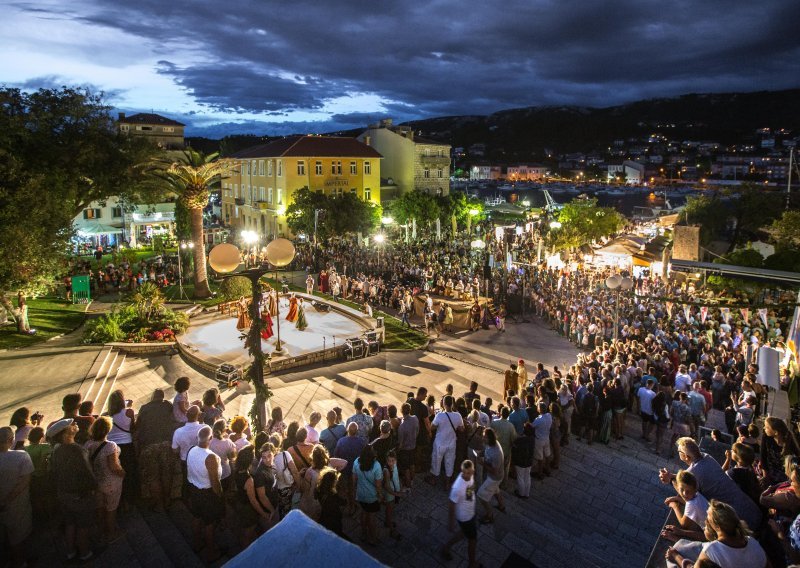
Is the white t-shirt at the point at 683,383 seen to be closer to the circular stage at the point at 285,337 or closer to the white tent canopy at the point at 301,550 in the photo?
the circular stage at the point at 285,337

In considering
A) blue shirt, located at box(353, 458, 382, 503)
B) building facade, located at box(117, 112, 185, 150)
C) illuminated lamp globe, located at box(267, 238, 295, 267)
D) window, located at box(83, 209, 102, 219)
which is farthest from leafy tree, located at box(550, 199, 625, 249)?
building facade, located at box(117, 112, 185, 150)

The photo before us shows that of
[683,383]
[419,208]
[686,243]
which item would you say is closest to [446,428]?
[683,383]

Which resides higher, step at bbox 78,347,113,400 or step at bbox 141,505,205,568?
step at bbox 141,505,205,568

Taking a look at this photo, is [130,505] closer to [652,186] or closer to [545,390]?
[545,390]

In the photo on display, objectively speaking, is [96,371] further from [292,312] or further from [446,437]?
[446,437]

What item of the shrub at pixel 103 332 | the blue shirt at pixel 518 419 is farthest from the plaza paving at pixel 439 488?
the blue shirt at pixel 518 419

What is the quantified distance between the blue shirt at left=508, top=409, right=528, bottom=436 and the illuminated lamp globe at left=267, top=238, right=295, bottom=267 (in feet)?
13.5

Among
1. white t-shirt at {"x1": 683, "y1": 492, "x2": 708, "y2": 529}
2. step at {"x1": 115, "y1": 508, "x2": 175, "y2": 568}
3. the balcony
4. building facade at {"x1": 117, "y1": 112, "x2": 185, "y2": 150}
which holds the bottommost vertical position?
step at {"x1": 115, "y1": 508, "x2": 175, "y2": 568}

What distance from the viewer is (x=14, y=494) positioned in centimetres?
489

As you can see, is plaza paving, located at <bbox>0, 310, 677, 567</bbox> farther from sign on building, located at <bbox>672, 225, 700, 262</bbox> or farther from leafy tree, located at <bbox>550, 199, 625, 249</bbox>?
leafy tree, located at <bbox>550, 199, 625, 249</bbox>

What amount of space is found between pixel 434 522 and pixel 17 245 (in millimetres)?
14232

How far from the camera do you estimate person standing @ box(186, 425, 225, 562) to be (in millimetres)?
5207

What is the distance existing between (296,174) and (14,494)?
134 feet

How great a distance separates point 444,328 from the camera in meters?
19.7
